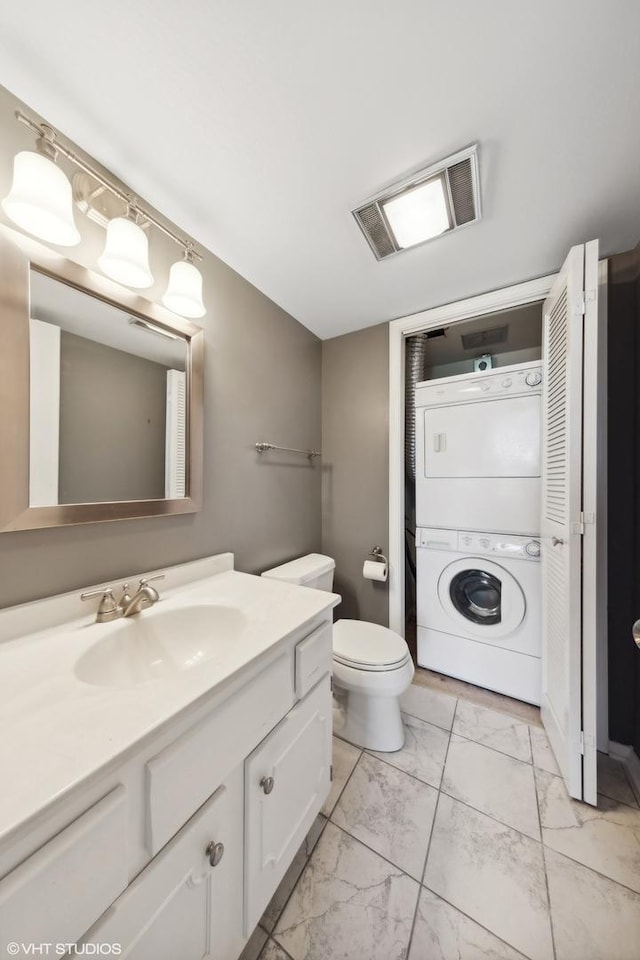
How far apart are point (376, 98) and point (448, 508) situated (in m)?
1.71

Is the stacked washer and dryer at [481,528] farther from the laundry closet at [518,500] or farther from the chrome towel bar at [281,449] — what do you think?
the chrome towel bar at [281,449]

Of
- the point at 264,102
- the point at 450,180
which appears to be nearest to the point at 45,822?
the point at 264,102

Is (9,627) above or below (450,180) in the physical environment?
below

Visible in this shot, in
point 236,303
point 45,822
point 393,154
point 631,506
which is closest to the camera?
point 45,822

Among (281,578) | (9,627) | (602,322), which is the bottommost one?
(281,578)

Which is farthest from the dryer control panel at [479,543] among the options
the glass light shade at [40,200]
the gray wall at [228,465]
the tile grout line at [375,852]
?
the glass light shade at [40,200]

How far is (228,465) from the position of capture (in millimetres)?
1484

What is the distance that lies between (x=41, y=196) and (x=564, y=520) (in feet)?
6.31

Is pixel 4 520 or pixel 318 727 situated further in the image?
pixel 318 727

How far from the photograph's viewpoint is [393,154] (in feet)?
3.27

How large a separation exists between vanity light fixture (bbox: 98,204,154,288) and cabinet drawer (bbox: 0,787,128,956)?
50.0 inches

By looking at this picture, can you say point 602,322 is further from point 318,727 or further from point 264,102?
point 318,727

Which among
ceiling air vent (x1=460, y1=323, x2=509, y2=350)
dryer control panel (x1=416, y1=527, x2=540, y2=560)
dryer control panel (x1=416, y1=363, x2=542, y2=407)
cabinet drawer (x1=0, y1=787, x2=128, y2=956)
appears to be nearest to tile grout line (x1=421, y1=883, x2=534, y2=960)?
cabinet drawer (x1=0, y1=787, x2=128, y2=956)

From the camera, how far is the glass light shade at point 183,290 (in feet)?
3.75
